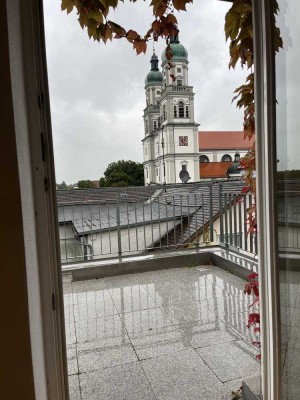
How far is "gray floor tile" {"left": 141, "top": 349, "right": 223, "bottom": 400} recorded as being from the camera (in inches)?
62.1

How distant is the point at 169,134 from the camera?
39.8m

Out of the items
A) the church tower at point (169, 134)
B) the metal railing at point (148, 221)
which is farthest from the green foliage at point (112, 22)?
the church tower at point (169, 134)

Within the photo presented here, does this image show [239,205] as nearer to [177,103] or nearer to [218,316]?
[218,316]

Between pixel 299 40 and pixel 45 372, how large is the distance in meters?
1.44

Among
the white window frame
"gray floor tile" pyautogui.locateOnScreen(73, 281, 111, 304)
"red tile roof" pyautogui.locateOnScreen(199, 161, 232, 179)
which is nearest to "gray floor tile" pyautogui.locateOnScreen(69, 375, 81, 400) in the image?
the white window frame

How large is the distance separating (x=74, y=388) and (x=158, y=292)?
152 cm

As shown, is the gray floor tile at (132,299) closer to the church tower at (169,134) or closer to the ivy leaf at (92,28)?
the ivy leaf at (92,28)

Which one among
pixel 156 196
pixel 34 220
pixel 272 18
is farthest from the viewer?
pixel 156 196

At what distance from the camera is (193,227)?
4.37 m

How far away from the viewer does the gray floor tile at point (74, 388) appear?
1.59 meters

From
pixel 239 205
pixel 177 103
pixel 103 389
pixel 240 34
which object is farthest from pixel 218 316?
pixel 177 103

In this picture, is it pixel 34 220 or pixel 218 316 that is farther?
pixel 218 316

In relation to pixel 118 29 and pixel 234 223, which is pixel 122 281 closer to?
pixel 234 223

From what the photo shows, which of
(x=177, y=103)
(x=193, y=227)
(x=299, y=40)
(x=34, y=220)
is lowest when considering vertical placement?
A: (x=193, y=227)
